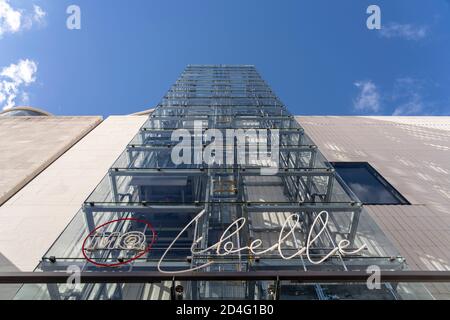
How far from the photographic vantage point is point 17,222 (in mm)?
10477

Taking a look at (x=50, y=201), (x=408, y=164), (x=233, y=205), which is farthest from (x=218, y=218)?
(x=408, y=164)

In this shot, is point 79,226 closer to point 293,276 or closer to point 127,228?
point 127,228

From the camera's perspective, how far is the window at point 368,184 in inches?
472

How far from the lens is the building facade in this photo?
5906mm

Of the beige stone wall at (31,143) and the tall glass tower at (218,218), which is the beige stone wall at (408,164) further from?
the beige stone wall at (31,143)

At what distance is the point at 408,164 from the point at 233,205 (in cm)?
1178

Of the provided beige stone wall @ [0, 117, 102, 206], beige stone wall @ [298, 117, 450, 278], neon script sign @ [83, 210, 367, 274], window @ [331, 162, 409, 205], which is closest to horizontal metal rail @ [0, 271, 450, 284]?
neon script sign @ [83, 210, 367, 274]

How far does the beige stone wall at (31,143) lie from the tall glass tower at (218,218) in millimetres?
6907

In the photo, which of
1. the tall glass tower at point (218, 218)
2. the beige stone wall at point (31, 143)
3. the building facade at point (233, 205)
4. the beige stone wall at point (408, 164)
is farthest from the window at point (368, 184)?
the beige stone wall at point (31, 143)

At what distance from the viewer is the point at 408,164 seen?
14.5 m

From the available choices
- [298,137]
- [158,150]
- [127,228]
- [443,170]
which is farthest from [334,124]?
[127,228]

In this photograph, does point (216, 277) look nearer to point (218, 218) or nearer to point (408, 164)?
point (218, 218)

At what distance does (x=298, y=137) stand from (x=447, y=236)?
20.4ft
